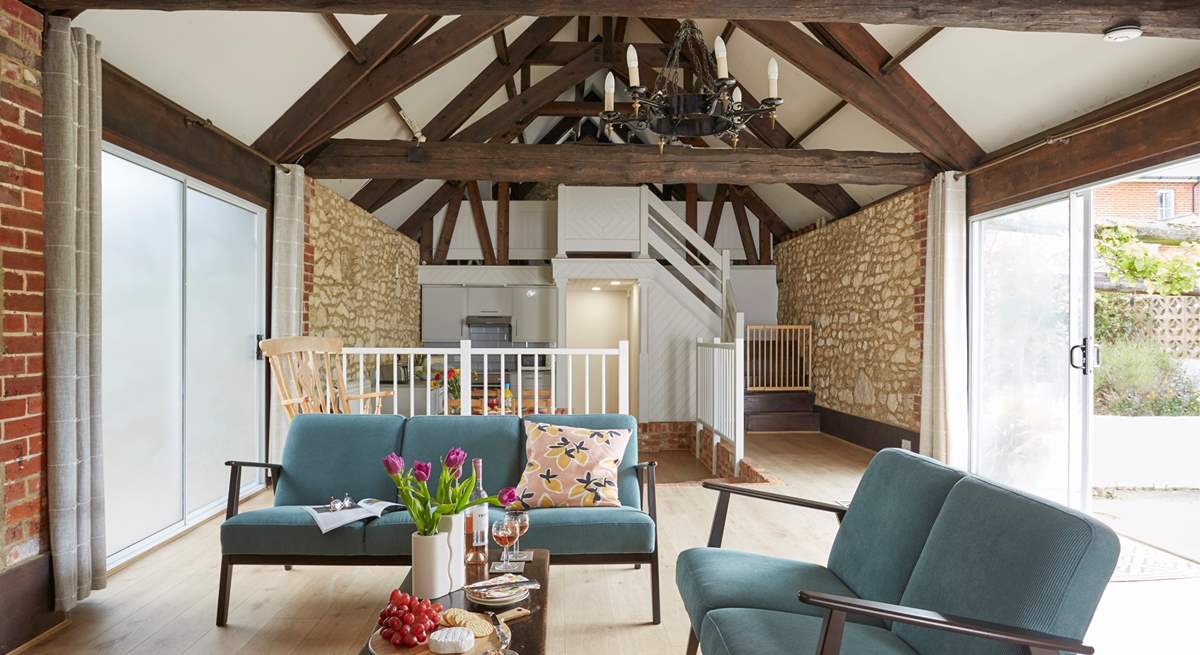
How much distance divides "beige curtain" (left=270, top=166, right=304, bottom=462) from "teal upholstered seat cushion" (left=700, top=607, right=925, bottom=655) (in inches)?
163

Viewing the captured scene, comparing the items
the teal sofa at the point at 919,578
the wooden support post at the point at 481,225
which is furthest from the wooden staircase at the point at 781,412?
the teal sofa at the point at 919,578

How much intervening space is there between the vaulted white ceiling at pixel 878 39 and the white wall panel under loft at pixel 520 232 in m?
3.64

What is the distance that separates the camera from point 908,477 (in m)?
2.11

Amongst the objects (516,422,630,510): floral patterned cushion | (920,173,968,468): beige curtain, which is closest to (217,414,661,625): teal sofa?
(516,422,630,510): floral patterned cushion

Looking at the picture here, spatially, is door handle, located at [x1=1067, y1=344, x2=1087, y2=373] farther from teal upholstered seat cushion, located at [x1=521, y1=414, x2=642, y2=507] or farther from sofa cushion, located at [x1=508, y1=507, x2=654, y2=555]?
sofa cushion, located at [x1=508, y1=507, x2=654, y2=555]

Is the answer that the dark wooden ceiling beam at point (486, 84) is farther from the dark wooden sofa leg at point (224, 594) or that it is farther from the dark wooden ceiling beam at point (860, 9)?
the dark wooden sofa leg at point (224, 594)

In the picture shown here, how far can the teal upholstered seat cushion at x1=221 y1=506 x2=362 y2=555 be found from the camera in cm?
270

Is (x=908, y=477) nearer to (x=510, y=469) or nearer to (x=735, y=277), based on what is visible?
(x=510, y=469)

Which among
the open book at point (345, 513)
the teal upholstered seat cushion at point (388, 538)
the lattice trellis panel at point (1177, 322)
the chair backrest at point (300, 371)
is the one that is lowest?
the teal upholstered seat cushion at point (388, 538)

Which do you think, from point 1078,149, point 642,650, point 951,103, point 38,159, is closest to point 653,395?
point 951,103

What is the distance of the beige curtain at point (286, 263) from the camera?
5.06 metres

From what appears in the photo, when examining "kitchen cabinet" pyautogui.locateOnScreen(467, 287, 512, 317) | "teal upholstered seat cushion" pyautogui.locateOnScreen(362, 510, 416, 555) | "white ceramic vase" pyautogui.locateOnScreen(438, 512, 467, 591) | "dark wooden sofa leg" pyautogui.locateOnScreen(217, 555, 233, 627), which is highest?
"kitchen cabinet" pyautogui.locateOnScreen(467, 287, 512, 317)

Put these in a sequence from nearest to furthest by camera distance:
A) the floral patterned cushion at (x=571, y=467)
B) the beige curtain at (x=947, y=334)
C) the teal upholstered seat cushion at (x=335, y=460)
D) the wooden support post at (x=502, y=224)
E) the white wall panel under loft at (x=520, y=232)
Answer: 1. the floral patterned cushion at (x=571, y=467)
2. the teal upholstered seat cushion at (x=335, y=460)
3. the beige curtain at (x=947, y=334)
4. the wooden support post at (x=502, y=224)
5. the white wall panel under loft at (x=520, y=232)

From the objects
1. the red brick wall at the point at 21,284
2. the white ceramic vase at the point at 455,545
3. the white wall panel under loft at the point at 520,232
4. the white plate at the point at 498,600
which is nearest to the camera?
the white plate at the point at 498,600
